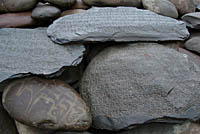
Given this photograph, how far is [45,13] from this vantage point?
1519mm

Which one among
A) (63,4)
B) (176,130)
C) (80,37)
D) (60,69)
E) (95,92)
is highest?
(63,4)

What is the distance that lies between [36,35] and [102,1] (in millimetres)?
573

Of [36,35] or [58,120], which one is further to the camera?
[36,35]

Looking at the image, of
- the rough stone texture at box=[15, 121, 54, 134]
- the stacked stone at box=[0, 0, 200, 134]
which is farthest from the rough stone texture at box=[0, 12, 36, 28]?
the rough stone texture at box=[15, 121, 54, 134]

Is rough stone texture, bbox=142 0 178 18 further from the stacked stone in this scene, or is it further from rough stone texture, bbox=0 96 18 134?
rough stone texture, bbox=0 96 18 134

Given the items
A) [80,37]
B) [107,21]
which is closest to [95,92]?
[80,37]

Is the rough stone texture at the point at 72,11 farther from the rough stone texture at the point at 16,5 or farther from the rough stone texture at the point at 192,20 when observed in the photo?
the rough stone texture at the point at 192,20

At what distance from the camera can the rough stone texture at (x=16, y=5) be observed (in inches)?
63.0

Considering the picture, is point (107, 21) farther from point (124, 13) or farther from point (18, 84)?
point (18, 84)

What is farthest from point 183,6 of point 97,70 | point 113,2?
point 97,70

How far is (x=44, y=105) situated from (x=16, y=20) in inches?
30.1

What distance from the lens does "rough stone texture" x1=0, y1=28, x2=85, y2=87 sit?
1.23m

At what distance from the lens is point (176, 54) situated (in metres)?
1.42

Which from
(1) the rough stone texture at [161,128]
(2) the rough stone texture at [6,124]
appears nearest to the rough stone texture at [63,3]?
(2) the rough stone texture at [6,124]
